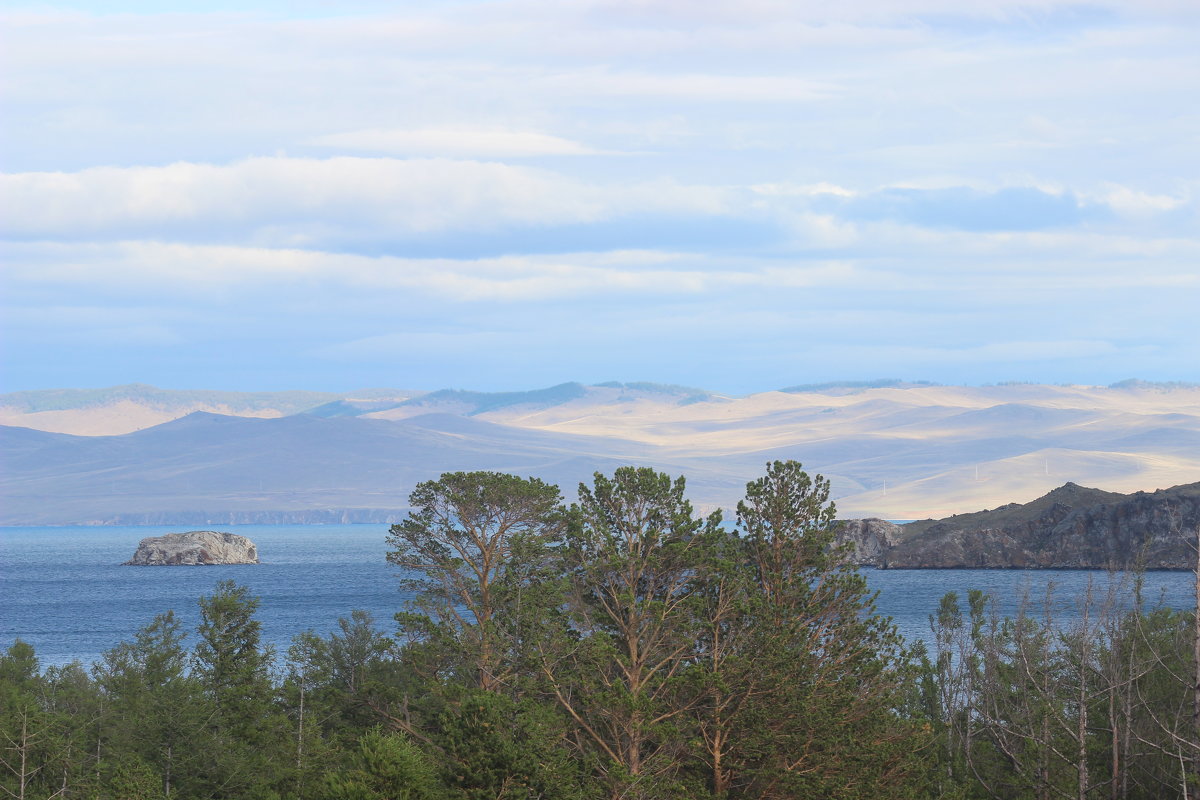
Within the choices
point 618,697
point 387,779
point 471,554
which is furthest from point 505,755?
point 471,554

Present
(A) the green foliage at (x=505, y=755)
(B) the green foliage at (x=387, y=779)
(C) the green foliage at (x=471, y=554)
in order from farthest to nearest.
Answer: (C) the green foliage at (x=471, y=554) < (A) the green foliage at (x=505, y=755) < (B) the green foliage at (x=387, y=779)

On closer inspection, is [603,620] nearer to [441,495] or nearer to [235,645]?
[441,495]

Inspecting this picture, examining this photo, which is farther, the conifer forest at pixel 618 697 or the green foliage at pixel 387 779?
the conifer forest at pixel 618 697

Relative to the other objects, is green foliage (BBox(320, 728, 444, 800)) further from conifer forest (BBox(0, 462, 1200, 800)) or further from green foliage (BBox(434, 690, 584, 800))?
green foliage (BBox(434, 690, 584, 800))

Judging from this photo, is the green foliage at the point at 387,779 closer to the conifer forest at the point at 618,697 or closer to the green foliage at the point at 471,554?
the conifer forest at the point at 618,697

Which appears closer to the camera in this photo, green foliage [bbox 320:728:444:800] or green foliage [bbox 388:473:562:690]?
green foliage [bbox 320:728:444:800]

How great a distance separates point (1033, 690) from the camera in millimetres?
67125

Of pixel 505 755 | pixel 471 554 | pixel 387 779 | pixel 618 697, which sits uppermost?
pixel 471 554

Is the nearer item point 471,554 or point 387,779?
point 387,779

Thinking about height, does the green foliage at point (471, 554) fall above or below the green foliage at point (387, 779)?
above

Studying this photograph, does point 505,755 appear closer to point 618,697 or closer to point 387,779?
point 387,779

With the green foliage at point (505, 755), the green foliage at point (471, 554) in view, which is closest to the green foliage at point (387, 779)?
the green foliage at point (505, 755)

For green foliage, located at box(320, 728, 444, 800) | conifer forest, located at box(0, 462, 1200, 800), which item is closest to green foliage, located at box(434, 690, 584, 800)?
conifer forest, located at box(0, 462, 1200, 800)

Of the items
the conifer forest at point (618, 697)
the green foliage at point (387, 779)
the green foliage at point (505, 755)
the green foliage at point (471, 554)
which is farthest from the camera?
the green foliage at point (471, 554)
